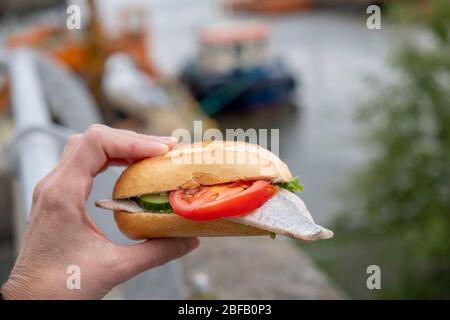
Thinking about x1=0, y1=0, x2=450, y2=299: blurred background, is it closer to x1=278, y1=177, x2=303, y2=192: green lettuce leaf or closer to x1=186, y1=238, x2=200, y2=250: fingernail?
x1=186, y1=238, x2=200, y2=250: fingernail

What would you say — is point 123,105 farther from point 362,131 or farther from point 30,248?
point 30,248

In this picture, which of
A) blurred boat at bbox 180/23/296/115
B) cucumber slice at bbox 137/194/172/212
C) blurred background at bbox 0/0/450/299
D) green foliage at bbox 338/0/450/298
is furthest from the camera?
blurred boat at bbox 180/23/296/115

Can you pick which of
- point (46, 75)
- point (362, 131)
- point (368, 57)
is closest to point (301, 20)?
point (368, 57)

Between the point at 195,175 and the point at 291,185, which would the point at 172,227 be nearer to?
the point at 195,175

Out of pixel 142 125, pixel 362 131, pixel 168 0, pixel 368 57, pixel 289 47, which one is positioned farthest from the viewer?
pixel 168 0

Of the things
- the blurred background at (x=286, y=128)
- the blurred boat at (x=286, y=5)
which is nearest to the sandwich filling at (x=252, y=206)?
the blurred background at (x=286, y=128)

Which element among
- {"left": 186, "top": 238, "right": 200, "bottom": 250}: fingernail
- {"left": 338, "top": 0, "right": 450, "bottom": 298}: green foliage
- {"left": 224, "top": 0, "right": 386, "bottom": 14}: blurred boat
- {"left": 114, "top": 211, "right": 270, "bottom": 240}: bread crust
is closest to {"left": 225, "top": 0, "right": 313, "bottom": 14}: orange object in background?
{"left": 224, "top": 0, "right": 386, "bottom": 14}: blurred boat

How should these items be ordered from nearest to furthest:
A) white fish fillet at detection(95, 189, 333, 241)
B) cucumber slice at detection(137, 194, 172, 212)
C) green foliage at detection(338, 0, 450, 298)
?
white fish fillet at detection(95, 189, 333, 241), cucumber slice at detection(137, 194, 172, 212), green foliage at detection(338, 0, 450, 298)
